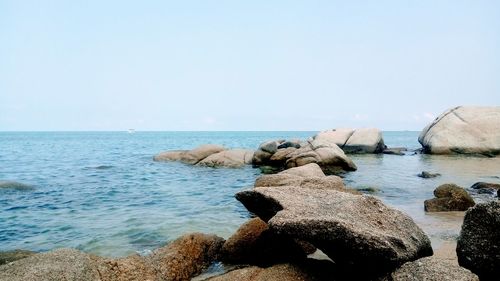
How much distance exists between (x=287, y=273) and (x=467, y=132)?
34699 mm

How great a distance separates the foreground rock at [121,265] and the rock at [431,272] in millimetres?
3097

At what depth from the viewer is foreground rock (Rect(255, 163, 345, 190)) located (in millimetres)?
9055

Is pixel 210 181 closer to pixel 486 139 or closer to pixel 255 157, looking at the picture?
pixel 255 157

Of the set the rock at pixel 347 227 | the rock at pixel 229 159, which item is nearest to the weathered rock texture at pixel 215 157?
the rock at pixel 229 159

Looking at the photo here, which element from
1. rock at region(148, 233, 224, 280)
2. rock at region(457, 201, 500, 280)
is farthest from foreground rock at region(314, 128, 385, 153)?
rock at region(457, 201, 500, 280)

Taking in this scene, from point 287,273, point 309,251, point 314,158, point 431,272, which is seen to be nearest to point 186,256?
point 287,273

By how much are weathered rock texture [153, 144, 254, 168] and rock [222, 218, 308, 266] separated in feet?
60.7

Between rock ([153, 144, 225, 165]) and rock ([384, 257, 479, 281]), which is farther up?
rock ([384, 257, 479, 281])

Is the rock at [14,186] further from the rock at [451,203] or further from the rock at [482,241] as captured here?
the rock at [482,241]

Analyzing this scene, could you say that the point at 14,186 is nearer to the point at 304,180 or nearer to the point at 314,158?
the point at 304,180

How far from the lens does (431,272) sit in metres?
4.05

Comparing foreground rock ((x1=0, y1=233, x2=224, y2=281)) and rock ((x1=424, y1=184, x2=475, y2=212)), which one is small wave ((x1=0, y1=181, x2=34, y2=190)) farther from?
rock ((x1=424, y1=184, x2=475, y2=212))

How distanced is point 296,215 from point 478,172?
20823 mm

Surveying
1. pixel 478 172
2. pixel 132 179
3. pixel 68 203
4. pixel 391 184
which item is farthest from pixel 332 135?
pixel 68 203
